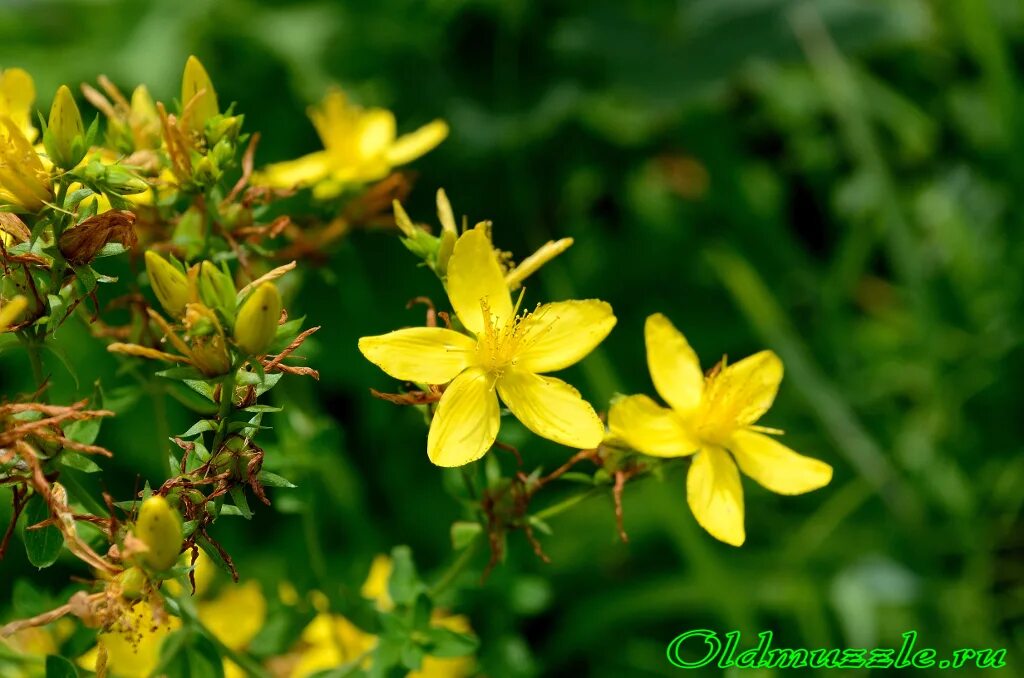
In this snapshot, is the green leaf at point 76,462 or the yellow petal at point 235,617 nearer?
the green leaf at point 76,462

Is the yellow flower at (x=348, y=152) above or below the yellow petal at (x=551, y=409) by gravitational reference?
above

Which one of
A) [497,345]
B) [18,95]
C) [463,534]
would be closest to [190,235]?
[18,95]

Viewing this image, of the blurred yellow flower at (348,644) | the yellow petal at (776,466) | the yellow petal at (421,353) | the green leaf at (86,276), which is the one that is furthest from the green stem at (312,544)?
the yellow petal at (776,466)

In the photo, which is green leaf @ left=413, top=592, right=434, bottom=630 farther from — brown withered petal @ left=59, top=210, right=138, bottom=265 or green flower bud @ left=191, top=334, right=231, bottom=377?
brown withered petal @ left=59, top=210, right=138, bottom=265

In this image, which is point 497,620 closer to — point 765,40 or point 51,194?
point 51,194

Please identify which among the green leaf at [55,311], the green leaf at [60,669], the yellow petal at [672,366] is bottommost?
the green leaf at [60,669]

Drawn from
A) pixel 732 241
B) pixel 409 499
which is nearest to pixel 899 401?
pixel 732 241

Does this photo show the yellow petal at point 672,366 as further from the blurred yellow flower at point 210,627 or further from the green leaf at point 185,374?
the blurred yellow flower at point 210,627
